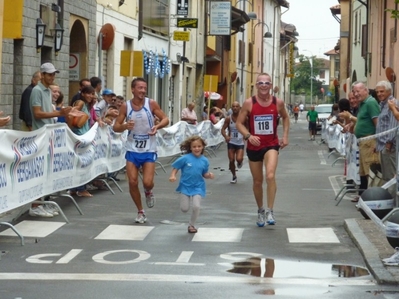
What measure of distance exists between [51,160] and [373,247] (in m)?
5.08

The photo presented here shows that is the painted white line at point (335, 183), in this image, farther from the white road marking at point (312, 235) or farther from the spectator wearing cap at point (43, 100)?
the spectator wearing cap at point (43, 100)

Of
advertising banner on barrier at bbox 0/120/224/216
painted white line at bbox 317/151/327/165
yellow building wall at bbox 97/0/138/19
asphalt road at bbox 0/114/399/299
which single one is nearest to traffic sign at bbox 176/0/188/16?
yellow building wall at bbox 97/0/138/19

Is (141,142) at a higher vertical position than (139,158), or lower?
higher

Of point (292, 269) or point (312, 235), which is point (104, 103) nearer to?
point (312, 235)

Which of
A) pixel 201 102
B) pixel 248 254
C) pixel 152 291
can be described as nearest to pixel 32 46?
pixel 248 254

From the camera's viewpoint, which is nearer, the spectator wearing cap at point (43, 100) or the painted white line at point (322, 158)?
the spectator wearing cap at point (43, 100)

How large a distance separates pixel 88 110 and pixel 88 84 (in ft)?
1.65

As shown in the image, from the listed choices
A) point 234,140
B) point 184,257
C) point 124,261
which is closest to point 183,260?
point 184,257

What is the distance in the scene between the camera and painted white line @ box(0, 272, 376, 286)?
9.39m

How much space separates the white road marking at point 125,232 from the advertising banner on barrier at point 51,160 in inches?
40.8

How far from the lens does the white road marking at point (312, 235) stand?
492 inches

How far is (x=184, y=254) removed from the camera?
1116 cm

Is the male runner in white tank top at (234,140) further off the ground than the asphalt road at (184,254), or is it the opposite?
the male runner in white tank top at (234,140)

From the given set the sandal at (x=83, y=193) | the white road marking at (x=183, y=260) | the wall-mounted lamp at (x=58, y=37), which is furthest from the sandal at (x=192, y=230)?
the wall-mounted lamp at (x=58, y=37)
